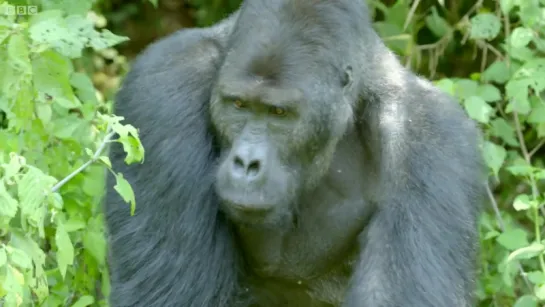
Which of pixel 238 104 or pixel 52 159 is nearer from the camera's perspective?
pixel 238 104

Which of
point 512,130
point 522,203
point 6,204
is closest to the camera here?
point 6,204

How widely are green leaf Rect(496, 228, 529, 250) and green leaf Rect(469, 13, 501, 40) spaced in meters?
1.06

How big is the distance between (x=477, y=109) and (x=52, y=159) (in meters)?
1.89

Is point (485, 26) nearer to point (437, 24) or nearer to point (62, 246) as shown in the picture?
point (437, 24)

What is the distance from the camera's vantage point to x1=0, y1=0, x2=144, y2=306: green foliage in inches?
130

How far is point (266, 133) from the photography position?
3.90m

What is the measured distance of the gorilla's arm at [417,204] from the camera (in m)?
4.07

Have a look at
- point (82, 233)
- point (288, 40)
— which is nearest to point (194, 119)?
point (288, 40)

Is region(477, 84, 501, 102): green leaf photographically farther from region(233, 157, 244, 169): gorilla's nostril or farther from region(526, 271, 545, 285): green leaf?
region(233, 157, 244, 169): gorilla's nostril

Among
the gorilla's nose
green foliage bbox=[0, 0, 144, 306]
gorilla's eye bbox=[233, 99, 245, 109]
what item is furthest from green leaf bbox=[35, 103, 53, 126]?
the gorilla's nose

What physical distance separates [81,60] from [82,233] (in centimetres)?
237

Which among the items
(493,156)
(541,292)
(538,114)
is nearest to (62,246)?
(541,292)

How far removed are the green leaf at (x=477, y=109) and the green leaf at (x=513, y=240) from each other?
0.52 meters

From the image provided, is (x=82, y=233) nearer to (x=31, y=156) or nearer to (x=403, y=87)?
(x=31, y=156)
